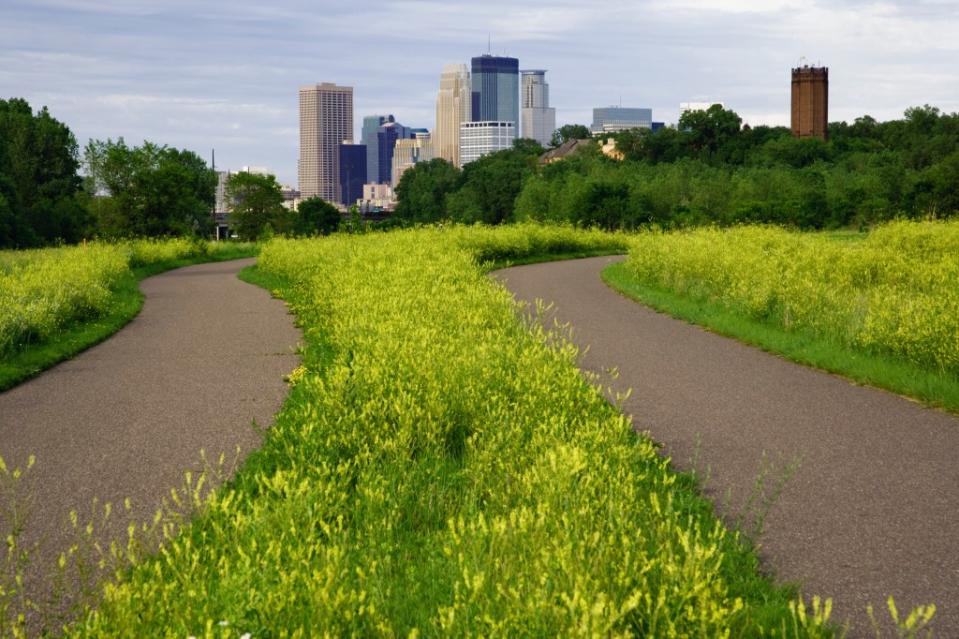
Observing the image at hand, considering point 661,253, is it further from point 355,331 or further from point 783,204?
point 783,204

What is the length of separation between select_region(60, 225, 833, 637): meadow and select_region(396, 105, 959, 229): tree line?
39.0 m

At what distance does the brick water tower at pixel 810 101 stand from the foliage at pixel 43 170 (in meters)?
114

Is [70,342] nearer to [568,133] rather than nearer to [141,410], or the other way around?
[141,410]

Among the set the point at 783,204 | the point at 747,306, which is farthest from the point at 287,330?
the point at 783,204

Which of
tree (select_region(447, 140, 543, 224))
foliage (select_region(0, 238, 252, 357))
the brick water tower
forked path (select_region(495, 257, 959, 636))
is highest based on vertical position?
the brick water tower

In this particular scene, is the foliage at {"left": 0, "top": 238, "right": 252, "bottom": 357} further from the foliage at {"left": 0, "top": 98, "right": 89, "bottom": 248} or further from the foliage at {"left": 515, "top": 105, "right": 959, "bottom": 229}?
the foliage at {"left": 0, "top": 98, "right": 89, "bottom": 248}

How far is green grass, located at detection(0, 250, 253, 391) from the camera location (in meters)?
11.4

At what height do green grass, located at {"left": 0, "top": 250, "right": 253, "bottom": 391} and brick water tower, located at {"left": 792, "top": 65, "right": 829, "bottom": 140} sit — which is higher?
brick water tower, located at {"left": 792, "top": 65, "right": 829, "bottom": 140}

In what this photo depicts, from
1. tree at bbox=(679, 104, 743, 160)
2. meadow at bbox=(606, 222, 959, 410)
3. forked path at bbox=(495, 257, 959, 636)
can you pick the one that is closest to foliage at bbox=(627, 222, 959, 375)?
meadow at bbox=(606, 222, 959, 410)

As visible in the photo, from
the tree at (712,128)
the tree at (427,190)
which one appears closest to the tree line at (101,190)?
the tree at (427,190)

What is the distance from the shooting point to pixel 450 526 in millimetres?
4352

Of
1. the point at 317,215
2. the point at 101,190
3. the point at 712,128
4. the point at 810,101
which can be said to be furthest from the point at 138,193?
the point at 810,101

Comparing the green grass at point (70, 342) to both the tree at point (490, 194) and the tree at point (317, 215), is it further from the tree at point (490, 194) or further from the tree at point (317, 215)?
the tree at point (490, 194)

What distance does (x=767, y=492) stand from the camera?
21.3 ft
